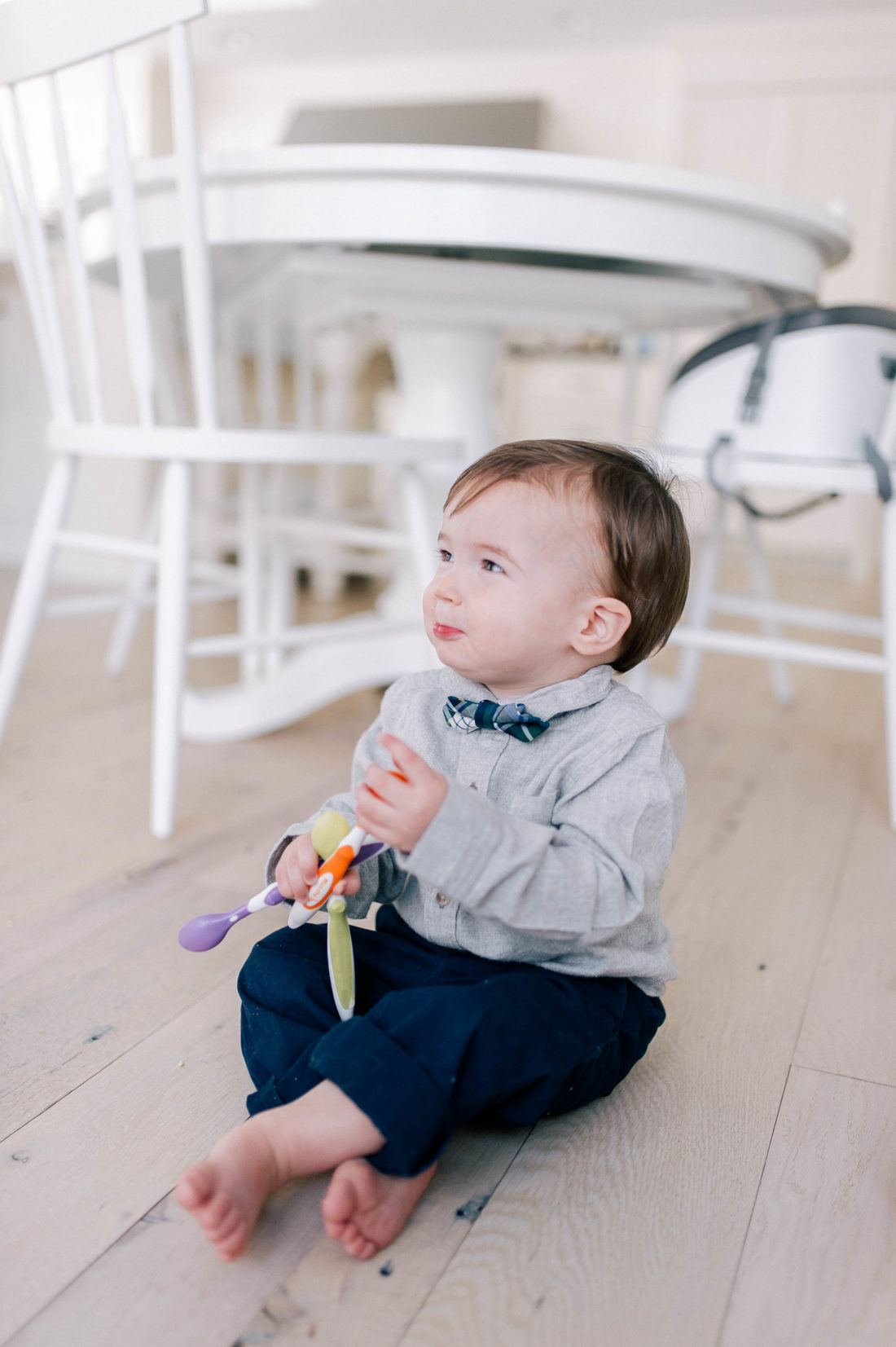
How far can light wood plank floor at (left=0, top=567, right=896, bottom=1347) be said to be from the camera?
0.51 m

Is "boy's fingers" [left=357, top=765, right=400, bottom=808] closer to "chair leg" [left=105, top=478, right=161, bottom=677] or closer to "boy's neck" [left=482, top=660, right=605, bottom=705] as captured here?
"boy's neck" [left=482, top=660, right=605, bottom=705]

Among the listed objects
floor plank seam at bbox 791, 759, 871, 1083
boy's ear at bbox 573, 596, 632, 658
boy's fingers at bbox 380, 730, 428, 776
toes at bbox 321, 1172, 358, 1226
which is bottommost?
floor plank seam at bbox 791, 759, 871, 1083

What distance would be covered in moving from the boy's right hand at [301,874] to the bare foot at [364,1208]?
6.4 inches

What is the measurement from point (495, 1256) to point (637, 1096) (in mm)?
189

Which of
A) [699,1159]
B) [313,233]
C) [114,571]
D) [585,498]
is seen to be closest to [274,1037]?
[699,1159]

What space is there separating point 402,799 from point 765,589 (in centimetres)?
141

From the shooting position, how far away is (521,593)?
26.0 inches

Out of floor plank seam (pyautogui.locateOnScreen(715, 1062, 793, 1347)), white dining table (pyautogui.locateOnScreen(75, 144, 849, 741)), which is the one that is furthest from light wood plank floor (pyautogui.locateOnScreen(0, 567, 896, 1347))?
white dining table (pyautogui.locateOnScreen(75, 144, 849, 741))

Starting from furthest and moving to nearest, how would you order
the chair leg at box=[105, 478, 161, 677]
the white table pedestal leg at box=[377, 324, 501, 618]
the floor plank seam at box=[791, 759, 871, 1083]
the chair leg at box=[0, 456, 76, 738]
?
the chair leg at box=[105, 478, 161, 677] → the white table pedestal leg at box=[377, 324, 501, 618] → the chair leg at box=[0, 456, 76, 738] → the floor plank seam at box=[791, 759, 871, 1083]

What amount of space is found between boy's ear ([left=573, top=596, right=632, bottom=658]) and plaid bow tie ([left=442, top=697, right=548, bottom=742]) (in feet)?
0.18

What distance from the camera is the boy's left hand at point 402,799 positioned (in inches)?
22.5

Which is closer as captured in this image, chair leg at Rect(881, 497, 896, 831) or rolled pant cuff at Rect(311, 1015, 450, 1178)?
rolled pant cuff at Rect(311, 1015, 450, 1178)

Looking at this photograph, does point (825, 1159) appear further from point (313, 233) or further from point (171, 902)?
point (313, 233)

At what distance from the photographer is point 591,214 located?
1.11 metres
